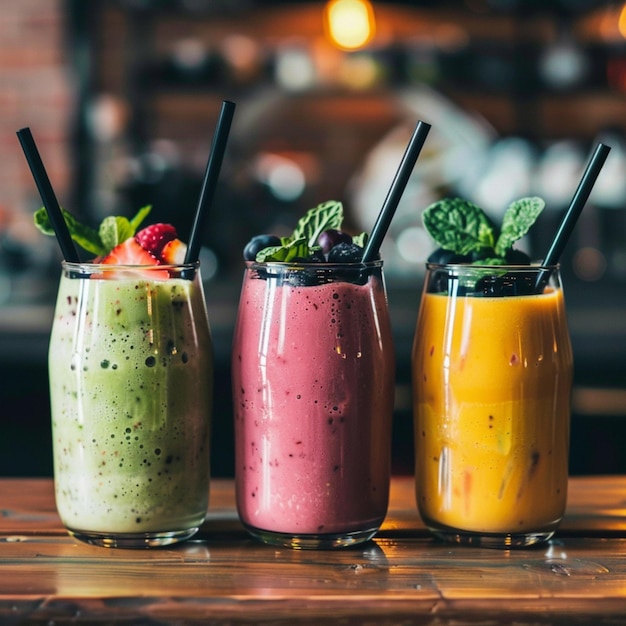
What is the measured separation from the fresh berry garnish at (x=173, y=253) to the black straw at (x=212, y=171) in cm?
1

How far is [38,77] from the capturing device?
3520mm

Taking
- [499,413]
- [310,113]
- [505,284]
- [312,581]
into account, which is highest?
[310,113]

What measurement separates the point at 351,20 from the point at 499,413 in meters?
2.95

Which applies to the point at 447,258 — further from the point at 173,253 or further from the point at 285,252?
the point at 173,253

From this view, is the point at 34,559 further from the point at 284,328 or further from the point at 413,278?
the point at 413,278

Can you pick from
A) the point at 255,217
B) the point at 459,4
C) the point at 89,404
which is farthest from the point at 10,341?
the point at 459,4

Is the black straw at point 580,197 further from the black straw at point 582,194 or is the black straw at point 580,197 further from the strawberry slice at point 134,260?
the strawberry slice at point 134,260

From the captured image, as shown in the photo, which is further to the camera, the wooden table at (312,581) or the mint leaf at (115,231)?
the mint leaf at (115,231)

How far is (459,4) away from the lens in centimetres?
393

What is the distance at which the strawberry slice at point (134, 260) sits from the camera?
94cm

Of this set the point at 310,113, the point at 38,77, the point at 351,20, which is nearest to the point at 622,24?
the point at 351,20

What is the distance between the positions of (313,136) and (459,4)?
2.63ft

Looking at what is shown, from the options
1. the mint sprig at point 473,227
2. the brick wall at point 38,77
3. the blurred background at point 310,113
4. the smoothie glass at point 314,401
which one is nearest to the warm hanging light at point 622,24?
the blurred background at point 310,113

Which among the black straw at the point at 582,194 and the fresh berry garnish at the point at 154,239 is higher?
the black straw at the point at 582,194
